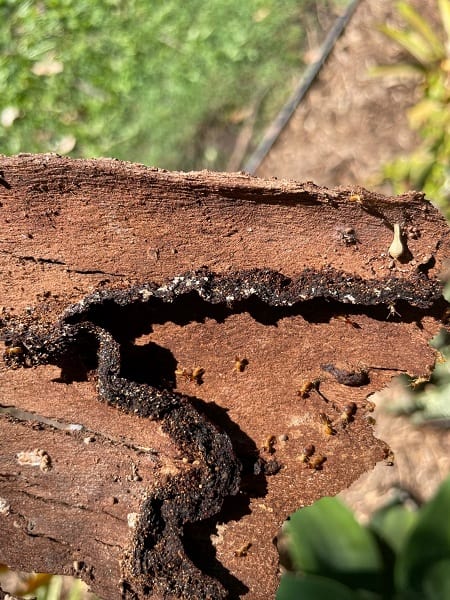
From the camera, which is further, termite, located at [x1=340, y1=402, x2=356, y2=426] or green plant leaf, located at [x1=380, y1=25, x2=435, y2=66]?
green plant leaf, located at [x1=380, y1=25, x2=435, y2=66]

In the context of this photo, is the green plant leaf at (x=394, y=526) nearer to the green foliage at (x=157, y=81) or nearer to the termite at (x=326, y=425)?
the termite at (x=326, y=425)

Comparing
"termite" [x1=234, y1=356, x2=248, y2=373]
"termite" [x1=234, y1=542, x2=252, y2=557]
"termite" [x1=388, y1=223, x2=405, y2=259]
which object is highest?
"termite" [x1=388, y1=223, x2=405, y2=259]

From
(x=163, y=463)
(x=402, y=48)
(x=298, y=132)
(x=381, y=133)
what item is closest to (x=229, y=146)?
(x=298, y=132)

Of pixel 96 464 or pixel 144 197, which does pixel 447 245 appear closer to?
pixel 144 197

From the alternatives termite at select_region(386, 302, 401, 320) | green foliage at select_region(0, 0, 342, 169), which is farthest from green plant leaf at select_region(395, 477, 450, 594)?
green foliage at select_region(0, 0, 342, 169)

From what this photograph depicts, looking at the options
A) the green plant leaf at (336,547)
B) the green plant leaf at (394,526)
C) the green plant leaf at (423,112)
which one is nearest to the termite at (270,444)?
the green plant leaf at (336,547)

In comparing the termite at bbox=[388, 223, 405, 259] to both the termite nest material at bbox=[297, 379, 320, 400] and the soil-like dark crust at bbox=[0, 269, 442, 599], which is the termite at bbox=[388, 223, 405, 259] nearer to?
the soil-like dark crust at bbox=[0, 269, 442, 599]

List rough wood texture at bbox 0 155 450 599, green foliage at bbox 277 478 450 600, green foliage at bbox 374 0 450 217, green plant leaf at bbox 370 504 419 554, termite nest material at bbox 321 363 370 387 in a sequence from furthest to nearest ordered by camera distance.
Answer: green foliage at bbox 374 0 450 217 → green plant leaf at bbox 370 504 419 554 → green foliage at bbox 277 478 450 600 → termite nest material at bbox 321 363 370 387 → rough wood texture at bbox 0 155 450 599

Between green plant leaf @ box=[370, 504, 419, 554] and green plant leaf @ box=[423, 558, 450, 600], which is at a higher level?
green plant leaf @ box=[423, 558, 450, 600]

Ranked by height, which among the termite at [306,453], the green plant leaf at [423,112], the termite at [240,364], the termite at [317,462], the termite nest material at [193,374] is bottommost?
the termite at [317,462]
